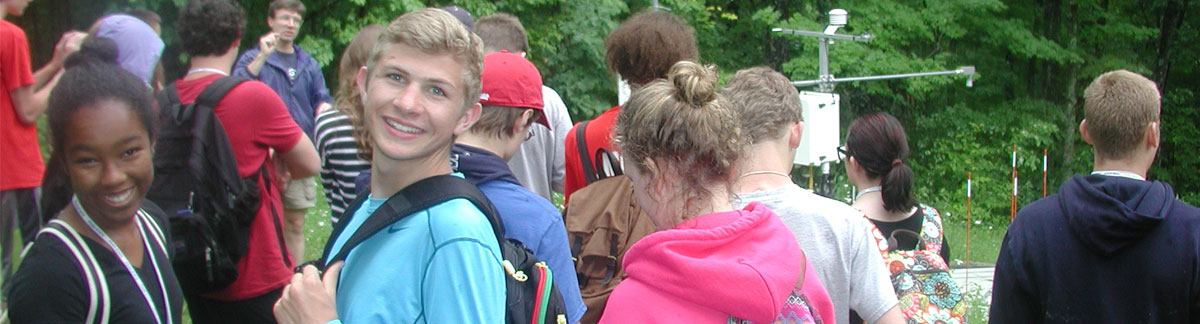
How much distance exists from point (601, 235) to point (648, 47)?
780 mm

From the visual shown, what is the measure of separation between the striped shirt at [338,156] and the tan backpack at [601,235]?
910mm

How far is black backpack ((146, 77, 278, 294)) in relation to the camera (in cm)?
336

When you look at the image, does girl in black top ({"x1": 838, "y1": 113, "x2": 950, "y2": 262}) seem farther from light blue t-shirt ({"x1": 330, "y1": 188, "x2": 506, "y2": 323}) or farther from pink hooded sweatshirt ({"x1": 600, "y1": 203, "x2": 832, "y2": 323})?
light blue t-shirt ({"x1": 330, "y1": 188, "x2": 506, "y2": 323})

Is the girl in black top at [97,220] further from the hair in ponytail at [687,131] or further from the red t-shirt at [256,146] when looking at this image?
the red t-shirt at [256,146]

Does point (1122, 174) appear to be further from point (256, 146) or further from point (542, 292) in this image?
point (256, 146)

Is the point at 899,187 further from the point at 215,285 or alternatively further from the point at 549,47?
the point at 549,47

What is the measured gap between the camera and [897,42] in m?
22.5

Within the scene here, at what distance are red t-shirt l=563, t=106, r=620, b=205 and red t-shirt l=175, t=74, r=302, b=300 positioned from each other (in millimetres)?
991

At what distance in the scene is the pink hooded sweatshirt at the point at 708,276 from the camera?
1.92 meters

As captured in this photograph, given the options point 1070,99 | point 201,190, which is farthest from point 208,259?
point 1070,99

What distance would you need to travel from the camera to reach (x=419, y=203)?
1786 mm

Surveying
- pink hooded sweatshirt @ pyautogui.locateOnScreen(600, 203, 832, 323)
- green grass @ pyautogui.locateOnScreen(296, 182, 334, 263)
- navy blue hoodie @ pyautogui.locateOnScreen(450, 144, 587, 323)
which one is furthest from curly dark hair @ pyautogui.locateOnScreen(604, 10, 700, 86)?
green grass @ pyautogui.locateOnScreen(296, 182, 334, 263)

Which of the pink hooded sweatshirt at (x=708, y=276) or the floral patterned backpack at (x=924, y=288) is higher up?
the pink hooded sweatshirt at (x=708, y=276)

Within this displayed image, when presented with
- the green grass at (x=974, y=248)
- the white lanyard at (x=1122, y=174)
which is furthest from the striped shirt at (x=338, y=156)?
the green grass at (x=974, y=248)
